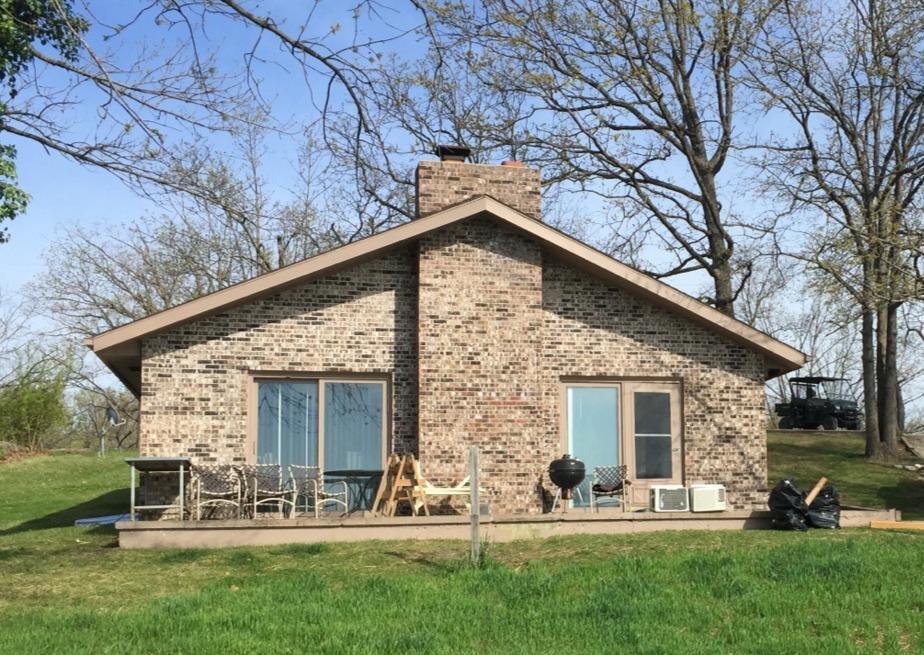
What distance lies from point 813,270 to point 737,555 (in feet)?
44.0

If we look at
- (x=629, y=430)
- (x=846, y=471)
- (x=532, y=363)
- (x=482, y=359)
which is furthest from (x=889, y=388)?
(x=482, y=359)

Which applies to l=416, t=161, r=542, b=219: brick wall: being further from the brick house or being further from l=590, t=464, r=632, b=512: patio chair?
l=590, t=464, r=632, b=512: patio chair

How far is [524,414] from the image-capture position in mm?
14820

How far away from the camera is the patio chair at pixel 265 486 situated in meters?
14.0

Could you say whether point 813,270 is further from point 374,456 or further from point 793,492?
point 374,456

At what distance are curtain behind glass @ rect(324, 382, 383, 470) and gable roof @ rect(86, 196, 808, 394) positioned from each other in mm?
1702

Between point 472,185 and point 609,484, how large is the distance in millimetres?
4847

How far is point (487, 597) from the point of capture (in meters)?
9.30

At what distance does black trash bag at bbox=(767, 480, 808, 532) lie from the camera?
44.4 ft

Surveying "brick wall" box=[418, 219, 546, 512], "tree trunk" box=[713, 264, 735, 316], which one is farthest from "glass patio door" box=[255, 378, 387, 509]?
"tree trunk" box=[713, 264, 735, 316]

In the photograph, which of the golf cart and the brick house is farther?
the golf cart

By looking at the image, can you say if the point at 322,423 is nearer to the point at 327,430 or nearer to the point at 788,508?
the point at 327,430

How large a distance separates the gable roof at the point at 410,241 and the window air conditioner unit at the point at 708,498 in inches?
103

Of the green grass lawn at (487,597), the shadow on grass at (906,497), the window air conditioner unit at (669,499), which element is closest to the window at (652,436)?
the window air conditioner unit at (669,499)
